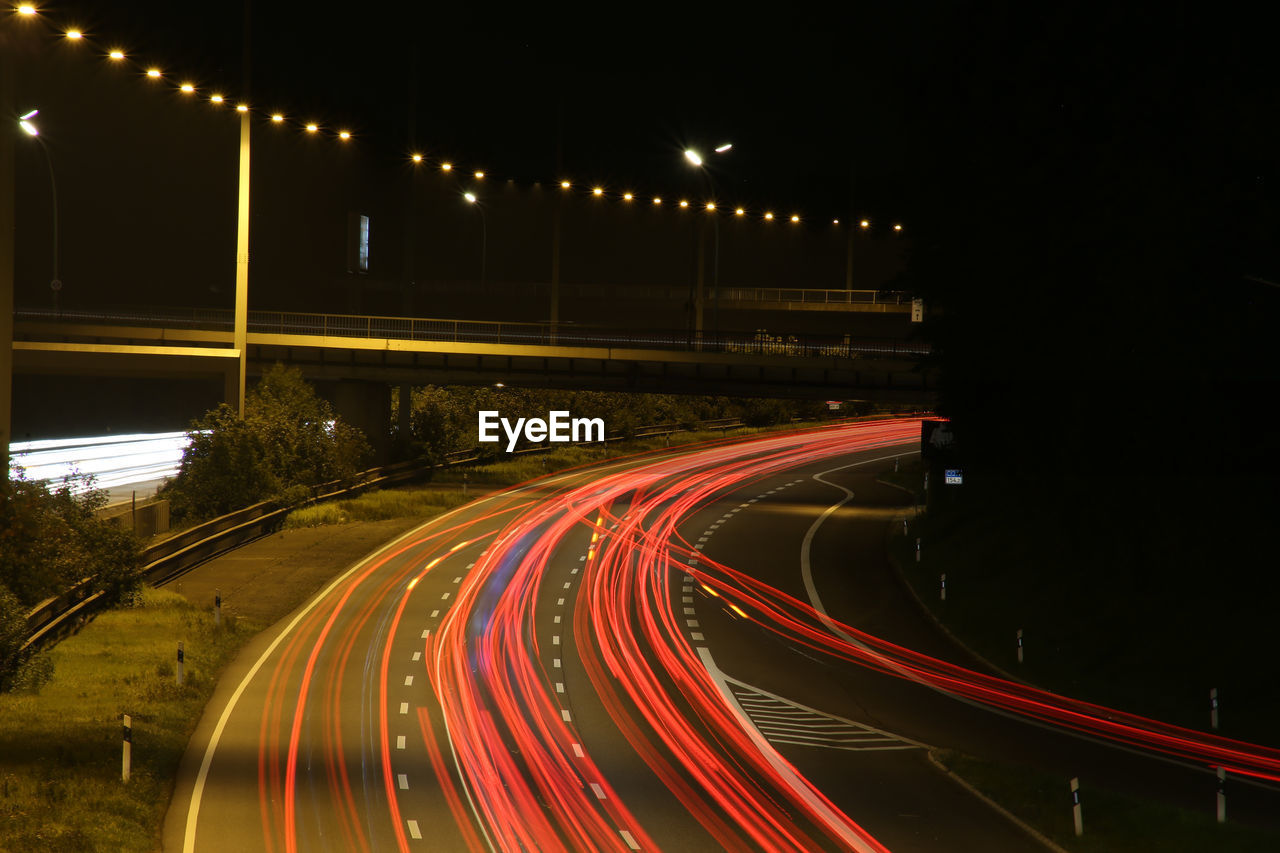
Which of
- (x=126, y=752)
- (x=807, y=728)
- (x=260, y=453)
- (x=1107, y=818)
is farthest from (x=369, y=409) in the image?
(x=1107, y=818)

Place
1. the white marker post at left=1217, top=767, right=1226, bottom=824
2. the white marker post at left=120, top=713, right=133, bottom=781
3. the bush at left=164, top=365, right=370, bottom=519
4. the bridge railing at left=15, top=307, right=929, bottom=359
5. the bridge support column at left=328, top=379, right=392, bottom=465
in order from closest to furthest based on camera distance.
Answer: the white marker post at left=1217, top=767, right=1226, bottom=824 → the white marker post at left=120, top=713, right=133, bottom=781 → the bush at left=164, top=365, right=370, bottom=519 → the bridge railing at left=15, top=307, right=929, bottom=359 → the bridge support column at left=328, top=379, right=392, bottom=465

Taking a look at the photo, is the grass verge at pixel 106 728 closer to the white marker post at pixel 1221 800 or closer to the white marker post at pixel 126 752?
the white marker post at pixel 126 752

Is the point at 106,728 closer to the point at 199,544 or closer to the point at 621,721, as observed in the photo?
the point at 621,721

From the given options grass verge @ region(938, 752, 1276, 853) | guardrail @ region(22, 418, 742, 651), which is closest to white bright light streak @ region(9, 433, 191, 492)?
guardrail @ region(22, 418, 742, 651)

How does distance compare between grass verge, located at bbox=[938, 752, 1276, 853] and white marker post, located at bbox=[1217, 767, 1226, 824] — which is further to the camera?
white marker post, located at bbox=[1217, 767, 1226, 824]

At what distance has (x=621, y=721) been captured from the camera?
19.9 m

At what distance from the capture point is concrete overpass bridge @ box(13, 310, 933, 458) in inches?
1988

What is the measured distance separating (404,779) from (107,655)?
8.49 meters

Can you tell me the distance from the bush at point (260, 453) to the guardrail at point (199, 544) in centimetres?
67

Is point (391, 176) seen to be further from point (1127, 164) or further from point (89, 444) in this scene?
point (1127, 164)

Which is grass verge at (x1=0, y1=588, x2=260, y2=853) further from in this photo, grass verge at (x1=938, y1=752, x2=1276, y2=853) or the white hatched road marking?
grass verge at (x1=938, y1=752, x2=1276, y2=853)

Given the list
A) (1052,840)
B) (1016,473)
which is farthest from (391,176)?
(1052,840)

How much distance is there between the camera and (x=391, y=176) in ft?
275

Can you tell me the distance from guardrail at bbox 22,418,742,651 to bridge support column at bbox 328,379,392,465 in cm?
275
